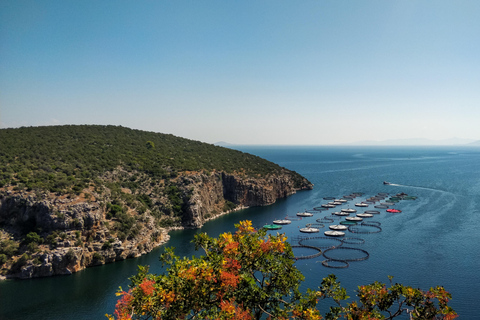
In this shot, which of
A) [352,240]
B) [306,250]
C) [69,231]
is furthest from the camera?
[352,240]

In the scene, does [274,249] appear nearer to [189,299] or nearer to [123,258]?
[189,299]

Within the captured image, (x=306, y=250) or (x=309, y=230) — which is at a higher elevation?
(x=309, y=230)

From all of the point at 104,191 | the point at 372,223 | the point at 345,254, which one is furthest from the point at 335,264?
the point at 104,191

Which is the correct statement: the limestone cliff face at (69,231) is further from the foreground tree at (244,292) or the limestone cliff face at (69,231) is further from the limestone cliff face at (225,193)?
the foreground tree at (244,292)

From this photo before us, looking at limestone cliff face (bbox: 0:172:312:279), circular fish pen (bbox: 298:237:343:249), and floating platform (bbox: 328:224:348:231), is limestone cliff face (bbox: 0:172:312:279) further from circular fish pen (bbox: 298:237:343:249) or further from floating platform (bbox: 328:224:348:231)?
floating platform (bbox: 328:224:348:231)

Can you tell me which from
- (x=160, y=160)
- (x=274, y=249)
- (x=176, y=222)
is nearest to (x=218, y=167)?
(x=160, y=160)

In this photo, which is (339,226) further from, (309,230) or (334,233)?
→ (309,230)
